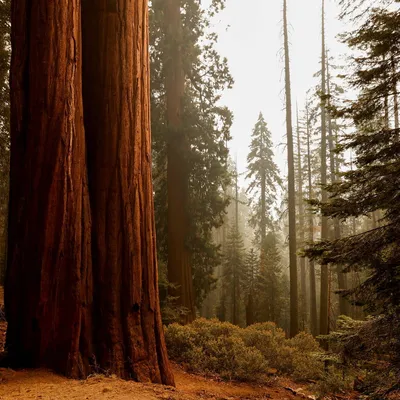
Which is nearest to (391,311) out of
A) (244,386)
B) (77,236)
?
(244,386)

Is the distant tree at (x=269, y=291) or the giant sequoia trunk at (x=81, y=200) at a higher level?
the giant sequoia trunk at (x=81, y=200)

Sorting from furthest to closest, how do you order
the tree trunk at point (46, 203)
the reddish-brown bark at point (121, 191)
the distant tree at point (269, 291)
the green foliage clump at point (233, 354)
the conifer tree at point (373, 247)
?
the distant tree at point (269, 291)
the green foliage clump at point (233, 354)
the conifer tree at point (373, 247)
the reddish-brown bark at point (121, 191)
the tree trunk at point (46, 203)

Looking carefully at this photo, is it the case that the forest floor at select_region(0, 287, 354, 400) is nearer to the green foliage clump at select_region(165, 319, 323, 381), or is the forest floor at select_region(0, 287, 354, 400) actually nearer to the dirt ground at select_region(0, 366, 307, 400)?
the dirt ground at select_region(0, 366, 307, 400)

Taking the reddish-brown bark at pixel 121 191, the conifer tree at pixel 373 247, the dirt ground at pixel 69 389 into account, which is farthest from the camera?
the conifer tree at pixel 373 247

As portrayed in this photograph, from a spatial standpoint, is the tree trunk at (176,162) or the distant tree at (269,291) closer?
the tree trunk at (176,162)

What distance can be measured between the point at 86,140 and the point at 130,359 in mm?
2663

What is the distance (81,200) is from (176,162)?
30.5ft

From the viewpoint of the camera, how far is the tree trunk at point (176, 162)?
39.9 feet

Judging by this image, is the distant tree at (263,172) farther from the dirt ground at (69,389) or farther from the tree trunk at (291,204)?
the dirt ground at (69,389)

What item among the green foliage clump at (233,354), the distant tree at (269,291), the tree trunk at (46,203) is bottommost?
the distant tree at (269,291)

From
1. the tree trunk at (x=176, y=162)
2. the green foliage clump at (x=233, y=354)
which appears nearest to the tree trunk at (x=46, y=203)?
the green foliage clump at (x=233, y=354)

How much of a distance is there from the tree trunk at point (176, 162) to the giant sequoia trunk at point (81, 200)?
794cm

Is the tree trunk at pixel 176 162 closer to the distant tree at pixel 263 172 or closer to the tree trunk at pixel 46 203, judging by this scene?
the tree trunk at pixel 46 203

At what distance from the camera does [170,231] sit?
492 inches
